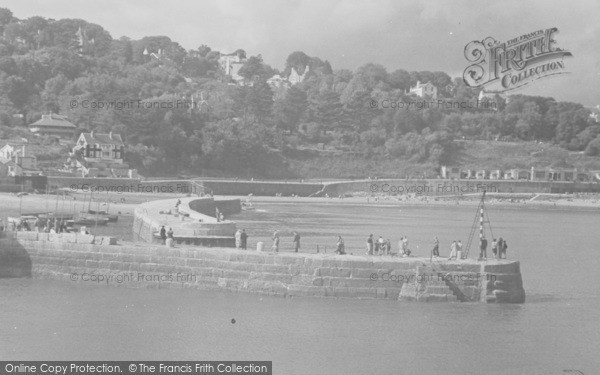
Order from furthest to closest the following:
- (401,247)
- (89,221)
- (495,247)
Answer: (89,221) < (401,247) < (495,247)

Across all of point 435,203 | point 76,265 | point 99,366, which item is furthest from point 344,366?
point 435,203

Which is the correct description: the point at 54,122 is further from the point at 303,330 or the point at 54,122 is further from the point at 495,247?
the point at 303,330

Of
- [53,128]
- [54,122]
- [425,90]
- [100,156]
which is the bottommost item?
[100,156]

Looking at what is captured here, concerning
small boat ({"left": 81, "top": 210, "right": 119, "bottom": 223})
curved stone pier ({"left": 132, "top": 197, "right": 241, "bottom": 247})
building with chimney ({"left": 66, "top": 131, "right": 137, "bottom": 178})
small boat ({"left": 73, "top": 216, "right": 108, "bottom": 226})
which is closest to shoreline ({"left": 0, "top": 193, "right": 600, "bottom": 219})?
small boat ({"left": 81, "top": 210, "right": 119, "bottom": 223})

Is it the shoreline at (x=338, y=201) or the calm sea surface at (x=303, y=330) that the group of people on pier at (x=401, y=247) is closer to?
the calm sea surface at (x=303, y=330)

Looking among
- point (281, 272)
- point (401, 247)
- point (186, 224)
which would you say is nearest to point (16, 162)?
point (186, 224)

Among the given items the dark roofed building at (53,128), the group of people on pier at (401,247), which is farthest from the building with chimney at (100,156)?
the group of people on pier at (401,247)
